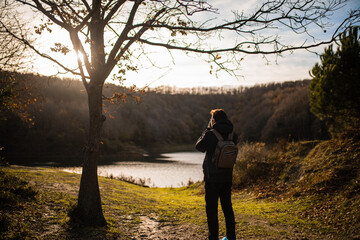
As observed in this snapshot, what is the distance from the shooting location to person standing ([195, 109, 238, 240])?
363cm

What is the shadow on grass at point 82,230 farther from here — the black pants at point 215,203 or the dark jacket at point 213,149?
the dark jacket at point 213,149

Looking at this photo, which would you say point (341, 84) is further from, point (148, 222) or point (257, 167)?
point (148, 222)

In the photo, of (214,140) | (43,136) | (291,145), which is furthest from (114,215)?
(43,136)

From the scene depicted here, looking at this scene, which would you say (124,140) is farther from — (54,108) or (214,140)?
(214,140)

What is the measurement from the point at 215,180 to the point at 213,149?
45 cm

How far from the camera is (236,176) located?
1221 cm

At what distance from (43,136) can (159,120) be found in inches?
2310

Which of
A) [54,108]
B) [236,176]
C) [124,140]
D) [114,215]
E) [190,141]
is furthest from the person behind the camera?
[190,141]

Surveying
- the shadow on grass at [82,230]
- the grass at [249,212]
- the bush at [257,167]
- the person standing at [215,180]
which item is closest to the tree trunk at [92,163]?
the shadow on grass at [82,230]

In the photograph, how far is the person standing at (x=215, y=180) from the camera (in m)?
3.63

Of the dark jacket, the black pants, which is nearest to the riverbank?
the black pants

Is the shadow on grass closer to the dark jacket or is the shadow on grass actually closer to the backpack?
the dark jacket

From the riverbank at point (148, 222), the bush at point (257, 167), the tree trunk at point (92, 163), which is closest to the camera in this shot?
the riverbank at point (148, 222)

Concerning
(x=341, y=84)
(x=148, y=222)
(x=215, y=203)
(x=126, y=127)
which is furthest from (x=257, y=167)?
(x=126, y=127)
